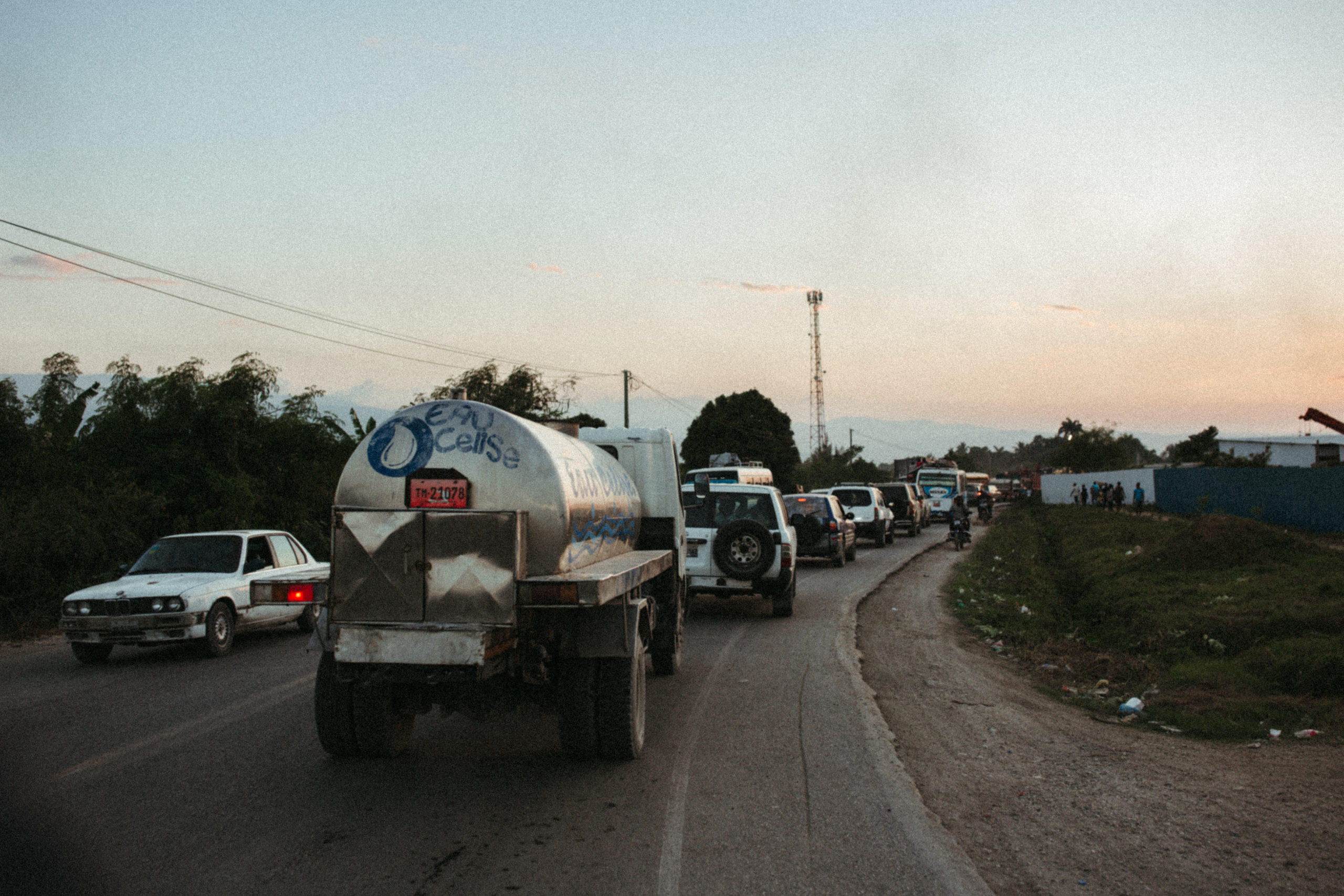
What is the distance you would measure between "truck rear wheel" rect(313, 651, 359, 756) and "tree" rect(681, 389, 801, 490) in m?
69.8

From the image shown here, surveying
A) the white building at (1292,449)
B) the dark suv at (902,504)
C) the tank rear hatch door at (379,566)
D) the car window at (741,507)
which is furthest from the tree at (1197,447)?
the tank rear hatch door at (379,566)

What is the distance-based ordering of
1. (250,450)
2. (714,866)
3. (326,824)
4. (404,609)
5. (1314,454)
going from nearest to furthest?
(714,866), (326,824), (404,609), (250,450), (1314,454)

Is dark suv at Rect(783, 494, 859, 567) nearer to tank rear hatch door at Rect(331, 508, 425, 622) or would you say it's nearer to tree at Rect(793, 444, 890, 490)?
tank rear hatch door at Rect(331, 508, 425, 622)

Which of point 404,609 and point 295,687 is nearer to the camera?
point 404,609

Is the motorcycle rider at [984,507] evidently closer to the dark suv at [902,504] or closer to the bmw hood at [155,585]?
the dark suv at [902,504]

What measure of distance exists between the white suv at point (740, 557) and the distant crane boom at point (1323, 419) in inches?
1850

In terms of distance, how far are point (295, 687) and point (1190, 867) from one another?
24.5 feet

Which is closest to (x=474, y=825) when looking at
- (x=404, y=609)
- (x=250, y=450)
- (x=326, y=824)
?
(x=326, y=824)

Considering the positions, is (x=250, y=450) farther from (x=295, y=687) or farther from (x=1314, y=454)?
(x=1314, y=454)

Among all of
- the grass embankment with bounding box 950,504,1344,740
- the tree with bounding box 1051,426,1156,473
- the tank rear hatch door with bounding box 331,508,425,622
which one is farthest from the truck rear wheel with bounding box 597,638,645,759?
the tree with bounding box 1051,426,1156,473

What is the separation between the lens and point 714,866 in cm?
443

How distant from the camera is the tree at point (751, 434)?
76.9m

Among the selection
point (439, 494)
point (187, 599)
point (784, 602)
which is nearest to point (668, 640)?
point (439, 494)

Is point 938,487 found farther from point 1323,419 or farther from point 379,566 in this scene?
point 379,566
